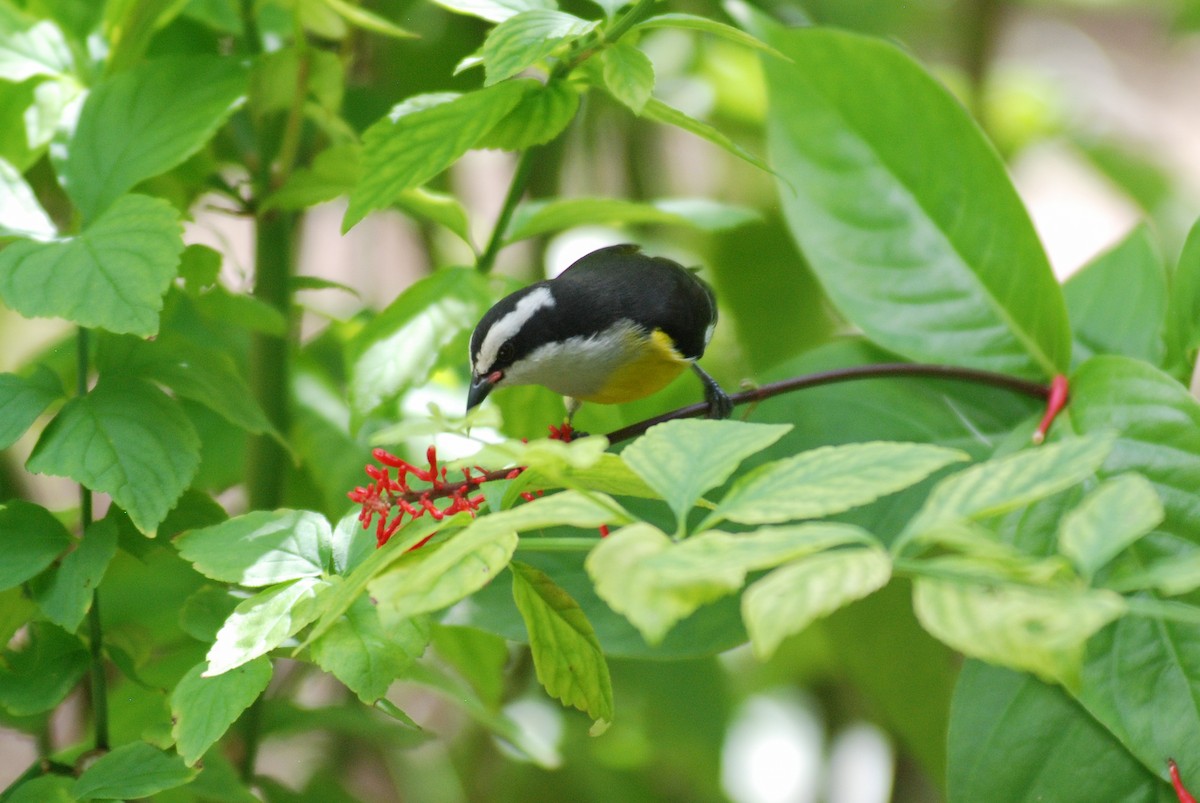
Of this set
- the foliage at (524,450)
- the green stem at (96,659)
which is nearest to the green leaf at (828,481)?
the foliage at (524,450)

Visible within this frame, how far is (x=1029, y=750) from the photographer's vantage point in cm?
73

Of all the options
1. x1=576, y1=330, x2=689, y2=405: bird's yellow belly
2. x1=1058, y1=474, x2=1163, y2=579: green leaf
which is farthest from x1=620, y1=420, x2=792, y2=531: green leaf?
x1=576, y1=330, x2=689, y2=405: bird's yellow belly

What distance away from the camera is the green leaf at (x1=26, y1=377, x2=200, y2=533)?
0.58m

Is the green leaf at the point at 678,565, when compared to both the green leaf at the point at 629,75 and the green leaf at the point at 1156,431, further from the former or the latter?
the green leaf at the point at 1156,431

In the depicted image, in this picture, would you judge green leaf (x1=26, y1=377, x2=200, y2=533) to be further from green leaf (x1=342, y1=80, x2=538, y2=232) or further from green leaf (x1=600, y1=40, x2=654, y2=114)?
green leaf (x1=600, y1=40, x2=654, y2=114)

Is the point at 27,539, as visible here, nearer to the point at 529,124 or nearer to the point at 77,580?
the point at 77,580

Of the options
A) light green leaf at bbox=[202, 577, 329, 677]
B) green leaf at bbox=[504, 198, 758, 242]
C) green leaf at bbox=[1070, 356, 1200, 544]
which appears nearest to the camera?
light green leaf at bbox=[202, 577, 329, 677]

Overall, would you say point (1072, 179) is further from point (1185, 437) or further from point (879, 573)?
point (879, 573)

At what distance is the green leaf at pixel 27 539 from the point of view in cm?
60

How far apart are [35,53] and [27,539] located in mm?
367

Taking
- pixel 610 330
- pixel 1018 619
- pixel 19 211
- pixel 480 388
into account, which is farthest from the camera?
pixel 610 330

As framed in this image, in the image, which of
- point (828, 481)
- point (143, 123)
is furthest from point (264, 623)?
point (143, 123)

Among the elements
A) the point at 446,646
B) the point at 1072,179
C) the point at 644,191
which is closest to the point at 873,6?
the point at 644,191

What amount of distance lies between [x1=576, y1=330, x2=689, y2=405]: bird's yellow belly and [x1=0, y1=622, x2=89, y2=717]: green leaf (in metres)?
0.55
